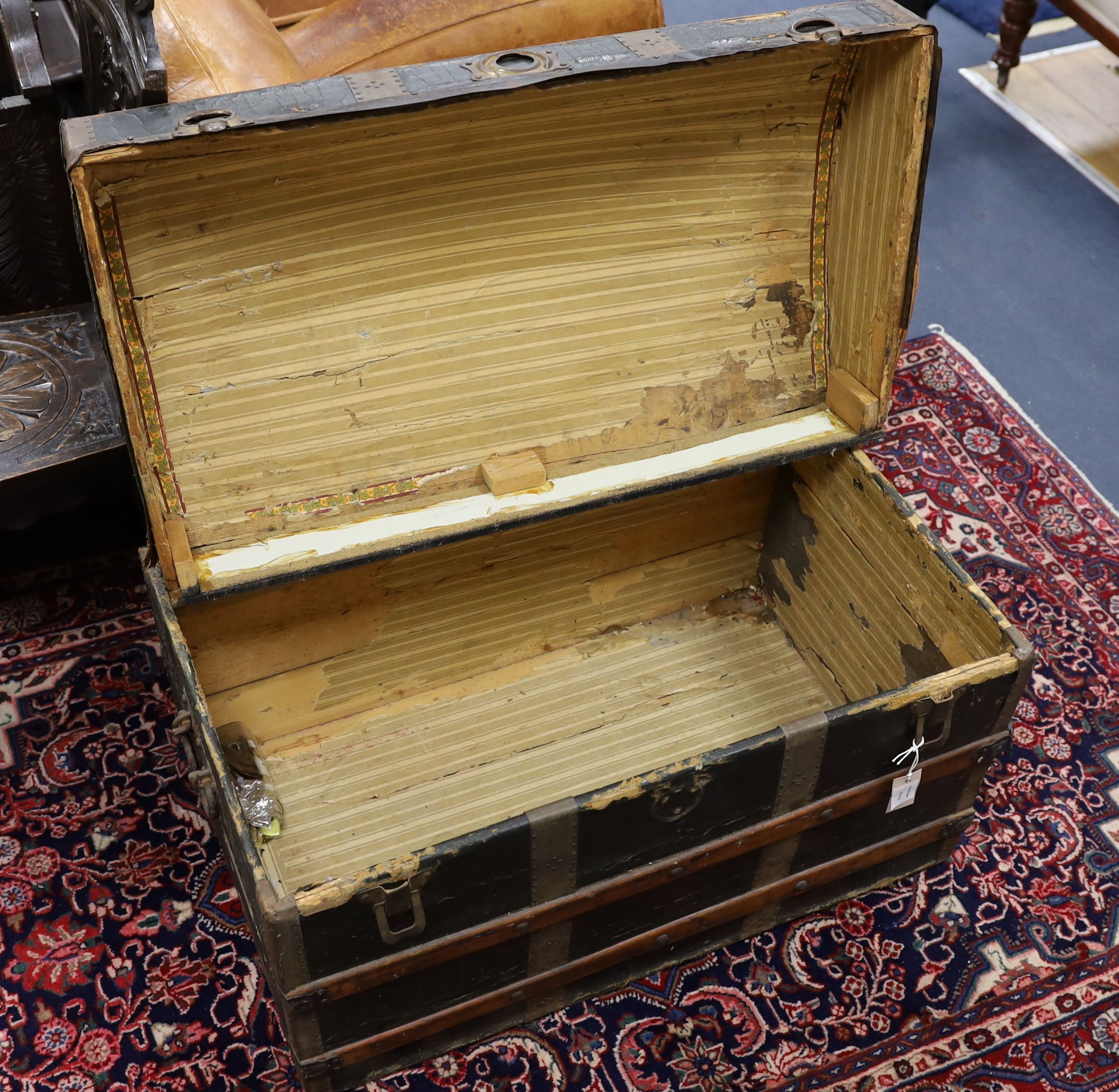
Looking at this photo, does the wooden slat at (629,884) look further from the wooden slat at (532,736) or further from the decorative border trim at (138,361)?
the decorative border trim at (138,361)

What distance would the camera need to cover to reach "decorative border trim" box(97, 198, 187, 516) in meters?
1.67

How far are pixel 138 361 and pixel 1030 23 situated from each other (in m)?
3.35

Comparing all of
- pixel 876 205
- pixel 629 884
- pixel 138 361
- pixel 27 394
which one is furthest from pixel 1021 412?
pixel 27 394

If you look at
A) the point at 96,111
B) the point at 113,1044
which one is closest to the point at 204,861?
the point at 113,1044

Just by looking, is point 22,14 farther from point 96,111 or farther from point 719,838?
point 719,838

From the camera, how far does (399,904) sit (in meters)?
1.63

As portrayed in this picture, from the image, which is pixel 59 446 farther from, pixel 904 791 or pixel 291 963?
pixel 904 791

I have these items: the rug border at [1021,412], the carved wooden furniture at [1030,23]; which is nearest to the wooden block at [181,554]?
the rug border at [1021,412]

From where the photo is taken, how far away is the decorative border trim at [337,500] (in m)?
1.96

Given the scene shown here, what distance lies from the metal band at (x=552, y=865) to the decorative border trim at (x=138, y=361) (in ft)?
2.47

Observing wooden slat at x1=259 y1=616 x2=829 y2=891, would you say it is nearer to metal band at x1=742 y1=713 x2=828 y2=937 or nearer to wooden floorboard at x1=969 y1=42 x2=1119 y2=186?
metal band at x1=742 y1=713 x2=828 y2=937

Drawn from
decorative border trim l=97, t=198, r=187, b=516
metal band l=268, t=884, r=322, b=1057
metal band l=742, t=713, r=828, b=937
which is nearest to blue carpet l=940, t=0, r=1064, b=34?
metal band l=742, t=713, r=828, b=937

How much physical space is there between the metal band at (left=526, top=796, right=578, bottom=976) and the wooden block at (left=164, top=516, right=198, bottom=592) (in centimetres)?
65

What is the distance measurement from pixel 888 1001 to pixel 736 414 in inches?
41.4
